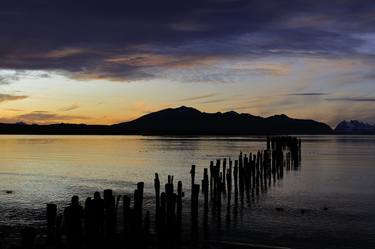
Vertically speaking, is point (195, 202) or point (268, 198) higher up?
point (195, 202)

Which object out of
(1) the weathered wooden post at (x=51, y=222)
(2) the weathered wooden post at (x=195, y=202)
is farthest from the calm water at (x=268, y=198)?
(1) the weathered wooden post at (x=51, y=222)

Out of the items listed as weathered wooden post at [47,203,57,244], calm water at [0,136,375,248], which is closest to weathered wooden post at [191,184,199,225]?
calm water at [0,136,375,248]

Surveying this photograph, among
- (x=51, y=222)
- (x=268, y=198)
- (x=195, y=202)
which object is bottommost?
(x=268, y=198)

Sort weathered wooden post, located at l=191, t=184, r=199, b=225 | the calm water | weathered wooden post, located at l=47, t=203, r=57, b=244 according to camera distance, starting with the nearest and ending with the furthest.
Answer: weathered wooden post, located at l=47, t=203, r=57, b=244, weathered wooden post, located at l=191, t=184, r=199, b=225, the calm water

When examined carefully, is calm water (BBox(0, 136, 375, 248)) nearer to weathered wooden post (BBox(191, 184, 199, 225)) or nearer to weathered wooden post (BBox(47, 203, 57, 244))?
weathered wooden post (BBox(191, 184, 199, 225))

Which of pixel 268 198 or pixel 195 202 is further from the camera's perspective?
pixel 268 198

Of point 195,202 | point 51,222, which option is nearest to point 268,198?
point 195,202

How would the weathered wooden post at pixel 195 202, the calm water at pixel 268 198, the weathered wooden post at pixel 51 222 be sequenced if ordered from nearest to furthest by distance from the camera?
the weathered wooden post at pixel 51 222
the weathered wooden post at pixel 195 202
the calm water at pixel 268 198

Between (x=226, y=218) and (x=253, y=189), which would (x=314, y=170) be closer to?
(x=253, y=189)

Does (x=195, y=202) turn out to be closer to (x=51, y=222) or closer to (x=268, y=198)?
(x=51, y=222)

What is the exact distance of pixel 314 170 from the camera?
5472 cm

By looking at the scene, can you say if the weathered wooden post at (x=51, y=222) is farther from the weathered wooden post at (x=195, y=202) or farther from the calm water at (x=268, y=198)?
the calm water at (x=268, y=198)

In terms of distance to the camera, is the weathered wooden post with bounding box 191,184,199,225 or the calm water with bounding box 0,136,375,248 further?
the calm water with bounding box 0,136,375,248

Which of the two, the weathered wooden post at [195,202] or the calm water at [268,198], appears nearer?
the weathered wooden post at [195,202]
